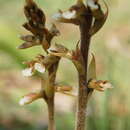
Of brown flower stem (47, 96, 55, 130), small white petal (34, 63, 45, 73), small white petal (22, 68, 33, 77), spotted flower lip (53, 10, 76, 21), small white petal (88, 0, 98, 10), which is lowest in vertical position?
brown flower stem (47, 96, 55, 130)

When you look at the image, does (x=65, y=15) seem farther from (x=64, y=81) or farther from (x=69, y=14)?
(x=64, y=81)

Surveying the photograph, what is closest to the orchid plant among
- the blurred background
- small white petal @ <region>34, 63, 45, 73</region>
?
small white petal @ <region>34, 63, 45, 73</region>

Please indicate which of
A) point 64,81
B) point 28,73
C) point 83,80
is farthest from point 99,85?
point 64,81

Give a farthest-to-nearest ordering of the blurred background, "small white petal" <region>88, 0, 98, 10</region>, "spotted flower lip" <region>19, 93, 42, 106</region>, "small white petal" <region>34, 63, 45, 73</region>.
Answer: the blurred background
"spotted flower lip" <region>19, 93, 42, 106</region>
"small white petal" <region>34, 63, 45, 73</region>
"small white petal" <region>88, 0, 98, 10</region>

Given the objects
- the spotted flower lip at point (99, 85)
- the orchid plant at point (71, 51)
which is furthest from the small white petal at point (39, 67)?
the spotted flower lip at point (99, 85)

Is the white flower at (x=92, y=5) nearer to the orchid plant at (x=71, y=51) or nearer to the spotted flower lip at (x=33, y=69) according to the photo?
the orchid plant at (x=71, y=51)

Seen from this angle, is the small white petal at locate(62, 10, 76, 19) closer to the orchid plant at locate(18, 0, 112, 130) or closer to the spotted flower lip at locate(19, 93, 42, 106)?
the orchid plant at locate(18, 0, 112, 130)

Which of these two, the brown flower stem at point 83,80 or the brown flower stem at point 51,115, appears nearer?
the brown flower stem at point 83,80
